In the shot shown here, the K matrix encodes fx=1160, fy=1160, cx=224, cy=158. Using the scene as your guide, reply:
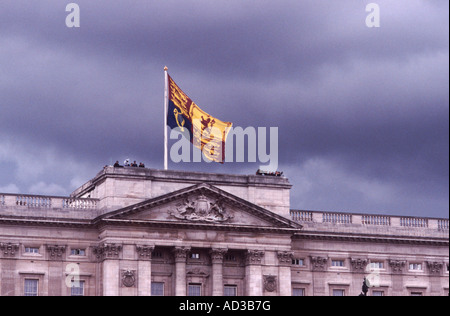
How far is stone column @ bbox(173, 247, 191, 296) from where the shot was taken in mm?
86625

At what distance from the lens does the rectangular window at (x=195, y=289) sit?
288 feet

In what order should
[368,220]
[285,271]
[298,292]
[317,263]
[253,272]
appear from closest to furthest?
[253,272] → [285,271] → [298,292] → [317,263] → [368,220]

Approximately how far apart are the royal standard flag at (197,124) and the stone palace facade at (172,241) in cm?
246

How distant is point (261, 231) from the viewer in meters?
89.6

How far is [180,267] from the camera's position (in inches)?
3418

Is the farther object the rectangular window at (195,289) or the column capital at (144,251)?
the rectangular window at (195,289)

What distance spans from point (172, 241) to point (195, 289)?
429cm

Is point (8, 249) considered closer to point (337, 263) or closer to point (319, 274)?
point (319, 274)

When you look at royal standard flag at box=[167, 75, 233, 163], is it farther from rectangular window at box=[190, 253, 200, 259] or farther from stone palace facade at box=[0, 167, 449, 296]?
rectangular window at box=[190, 253, 200, 259]

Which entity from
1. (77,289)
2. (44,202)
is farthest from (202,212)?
(44,202)

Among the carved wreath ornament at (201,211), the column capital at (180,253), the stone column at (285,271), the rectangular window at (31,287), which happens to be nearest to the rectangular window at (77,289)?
the rectangular window at (31,287)

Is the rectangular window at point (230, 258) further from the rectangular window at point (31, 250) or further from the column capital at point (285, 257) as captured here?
the rectangular window at point (31, 250)

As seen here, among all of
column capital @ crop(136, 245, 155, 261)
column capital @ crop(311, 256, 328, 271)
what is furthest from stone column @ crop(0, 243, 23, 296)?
column capital @ crop(311, 256, 328, 271)
